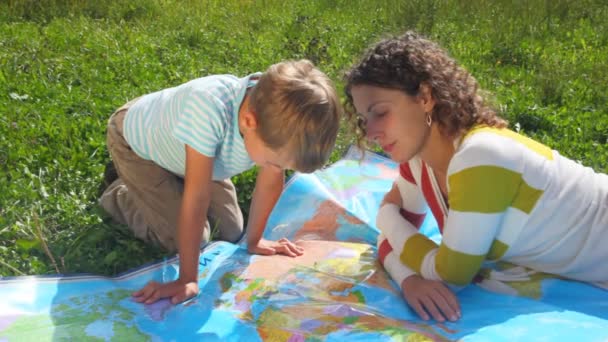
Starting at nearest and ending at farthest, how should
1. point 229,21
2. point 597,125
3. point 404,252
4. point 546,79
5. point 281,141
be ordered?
point 281,141 → point 404,252 → point 597,125 → point 546,79 → point 229,21

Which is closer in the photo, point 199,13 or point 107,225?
point 107,225

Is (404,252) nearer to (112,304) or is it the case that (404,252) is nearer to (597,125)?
(112,304)

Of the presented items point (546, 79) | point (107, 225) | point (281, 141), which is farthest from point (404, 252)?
point (546, 79)

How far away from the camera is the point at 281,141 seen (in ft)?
6.58

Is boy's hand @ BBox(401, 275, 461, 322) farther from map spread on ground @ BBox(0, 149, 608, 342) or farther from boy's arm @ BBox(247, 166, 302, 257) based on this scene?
boy's arm @ BBox(247, 166, 302, 257)

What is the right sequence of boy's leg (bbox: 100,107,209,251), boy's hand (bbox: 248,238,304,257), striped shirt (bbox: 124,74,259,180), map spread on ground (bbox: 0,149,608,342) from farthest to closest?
boy's leg (bbox: 100,107,209,251)
boy's hand (bbox: 248,238,304,257)
striped shirt (bbox: 124,74,259,180)
map spread on ground (bbox: 0,149,608,342)

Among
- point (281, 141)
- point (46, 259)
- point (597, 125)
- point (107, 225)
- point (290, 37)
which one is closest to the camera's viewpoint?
point (281, 141)

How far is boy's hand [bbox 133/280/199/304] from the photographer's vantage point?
2.15 m

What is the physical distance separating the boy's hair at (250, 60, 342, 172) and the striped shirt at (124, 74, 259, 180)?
0.23 metres

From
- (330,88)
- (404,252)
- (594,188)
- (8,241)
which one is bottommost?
(8,241)

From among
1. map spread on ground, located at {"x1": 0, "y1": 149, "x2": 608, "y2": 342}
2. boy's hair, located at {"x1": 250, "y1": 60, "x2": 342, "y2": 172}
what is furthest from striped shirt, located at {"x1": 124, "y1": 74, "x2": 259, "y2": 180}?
map spread on ground, located at {"x1": 0, "y1": 149, "x2": 608, "y2": 342}

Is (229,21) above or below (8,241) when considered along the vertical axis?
above

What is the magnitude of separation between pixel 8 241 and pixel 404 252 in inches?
60.9

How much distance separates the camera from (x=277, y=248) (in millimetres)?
2529
